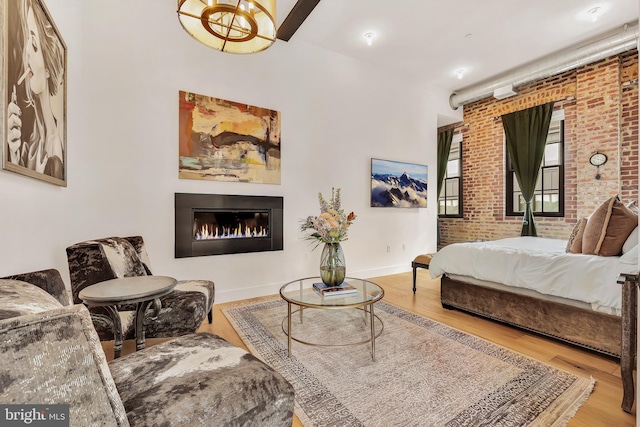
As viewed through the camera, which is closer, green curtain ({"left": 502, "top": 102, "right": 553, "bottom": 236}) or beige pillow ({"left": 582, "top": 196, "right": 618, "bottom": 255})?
beige pillow ({"left": 582, "top": 196, "right": 618, "bottom": 255})

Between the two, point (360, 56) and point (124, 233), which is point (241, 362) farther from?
point (360, 56)

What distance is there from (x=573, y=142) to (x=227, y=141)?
5035 mm

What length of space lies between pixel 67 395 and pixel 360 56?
4772 millimetres

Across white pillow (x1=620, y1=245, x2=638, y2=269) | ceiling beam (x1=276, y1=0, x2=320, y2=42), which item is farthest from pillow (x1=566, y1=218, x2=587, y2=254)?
ceiling beam (x1=276, y1=0, x2=320, y2=42)

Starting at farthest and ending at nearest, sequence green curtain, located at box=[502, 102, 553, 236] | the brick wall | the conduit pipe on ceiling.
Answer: green curtain, located at box=[502, 102, 553, 236]
the brick wall
the conduit pipe on ceiling

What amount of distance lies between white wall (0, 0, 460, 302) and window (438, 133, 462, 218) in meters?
1.90

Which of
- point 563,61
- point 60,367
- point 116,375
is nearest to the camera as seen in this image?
point 60,367

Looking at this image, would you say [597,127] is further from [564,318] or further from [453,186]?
[564,318]

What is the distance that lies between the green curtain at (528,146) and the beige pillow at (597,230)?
2.82m

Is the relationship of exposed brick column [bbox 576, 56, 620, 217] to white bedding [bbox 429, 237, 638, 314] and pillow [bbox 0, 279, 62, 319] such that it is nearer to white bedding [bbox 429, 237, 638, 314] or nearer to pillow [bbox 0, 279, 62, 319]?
white bedding [bbox 429, 237, 638, 314]

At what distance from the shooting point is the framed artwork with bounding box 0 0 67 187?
1.42 meters

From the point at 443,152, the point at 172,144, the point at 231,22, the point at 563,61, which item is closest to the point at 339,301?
the point at 231,22

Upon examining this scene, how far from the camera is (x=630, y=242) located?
2045mm

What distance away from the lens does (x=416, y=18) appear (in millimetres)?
3455
